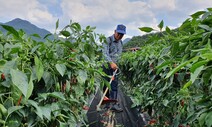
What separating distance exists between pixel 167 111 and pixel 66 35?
49.4 inches

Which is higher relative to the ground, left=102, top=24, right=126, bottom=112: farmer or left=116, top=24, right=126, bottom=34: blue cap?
left=116, top=24, right=126, bottom=34: blue cap

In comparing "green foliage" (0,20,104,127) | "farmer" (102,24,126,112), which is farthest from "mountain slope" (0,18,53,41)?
"farmer" (102,24,126,112)

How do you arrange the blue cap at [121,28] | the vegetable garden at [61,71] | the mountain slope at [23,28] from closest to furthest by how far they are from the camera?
1. the vegetable garden at [61,71]
2. the mountain slope at [23,28]
3. the blue cap at [121,28]

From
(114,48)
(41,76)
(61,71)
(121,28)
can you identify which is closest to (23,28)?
(61,71)

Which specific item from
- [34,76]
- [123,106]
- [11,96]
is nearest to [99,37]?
[34,76]

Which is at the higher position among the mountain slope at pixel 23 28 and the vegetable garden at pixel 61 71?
the mountain slope at pixel 23 28

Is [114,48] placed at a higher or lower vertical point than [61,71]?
higher

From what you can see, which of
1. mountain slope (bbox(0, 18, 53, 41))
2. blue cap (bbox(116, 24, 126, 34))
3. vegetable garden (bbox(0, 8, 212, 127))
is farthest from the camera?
blue cap (bbox(116, 24, 126, 34))

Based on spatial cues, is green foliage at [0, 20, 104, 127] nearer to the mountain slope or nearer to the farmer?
the mountain slope

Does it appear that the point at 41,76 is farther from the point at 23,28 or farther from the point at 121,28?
the point at 121,28

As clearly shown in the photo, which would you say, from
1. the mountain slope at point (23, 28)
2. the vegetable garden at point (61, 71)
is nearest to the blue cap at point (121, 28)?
the mountain slope at point (23, 28)

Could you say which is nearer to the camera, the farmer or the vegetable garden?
the vegetable garden

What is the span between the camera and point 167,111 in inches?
93.4

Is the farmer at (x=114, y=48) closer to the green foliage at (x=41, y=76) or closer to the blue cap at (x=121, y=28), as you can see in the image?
the blue cap at (x=121, y=28)
